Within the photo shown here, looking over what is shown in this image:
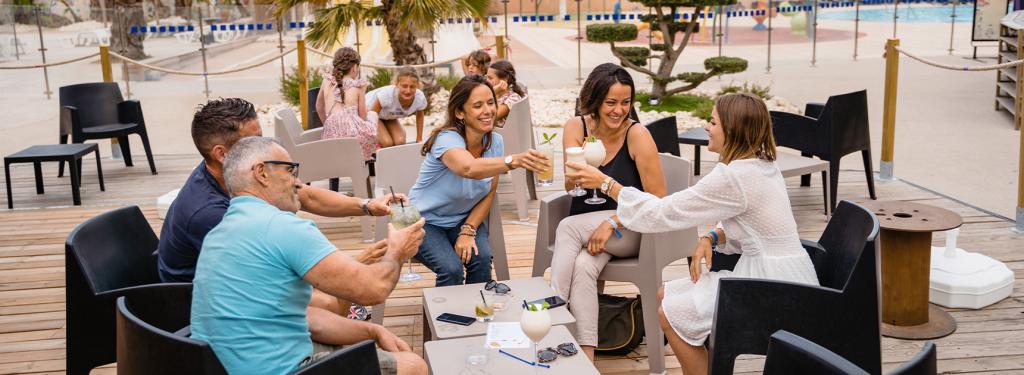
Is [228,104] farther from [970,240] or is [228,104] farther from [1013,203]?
[1013,203]

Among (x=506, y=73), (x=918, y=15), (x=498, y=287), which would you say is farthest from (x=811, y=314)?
(x=918, y=15)

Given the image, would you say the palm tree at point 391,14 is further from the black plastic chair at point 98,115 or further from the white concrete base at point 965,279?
the white concrete base at point 965,279

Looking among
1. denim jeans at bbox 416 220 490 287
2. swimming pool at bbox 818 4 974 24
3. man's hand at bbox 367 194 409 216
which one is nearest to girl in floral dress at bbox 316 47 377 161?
denim jeans at bbox 416 220 490 287

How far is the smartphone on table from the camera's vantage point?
3.23 m

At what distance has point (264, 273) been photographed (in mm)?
2465

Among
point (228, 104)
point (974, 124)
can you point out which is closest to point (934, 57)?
point (974, 124)

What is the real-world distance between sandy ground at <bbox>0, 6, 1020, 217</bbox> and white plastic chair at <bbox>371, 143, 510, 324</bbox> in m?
4.12

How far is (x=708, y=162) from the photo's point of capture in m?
8.02

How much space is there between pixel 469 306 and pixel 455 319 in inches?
6.4

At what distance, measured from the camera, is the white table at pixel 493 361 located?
9.40 feet

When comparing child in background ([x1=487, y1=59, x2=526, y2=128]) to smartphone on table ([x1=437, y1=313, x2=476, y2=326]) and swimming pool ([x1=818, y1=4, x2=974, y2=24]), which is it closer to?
smartphone on table ([x1=437, y1=313, x2=476, y2=326])

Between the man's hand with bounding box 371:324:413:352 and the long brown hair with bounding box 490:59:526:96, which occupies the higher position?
the long brown hair with bounding box 490:59:526:96

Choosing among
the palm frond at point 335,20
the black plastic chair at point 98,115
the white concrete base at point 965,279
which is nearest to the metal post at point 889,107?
the white concrete base at point 965,279

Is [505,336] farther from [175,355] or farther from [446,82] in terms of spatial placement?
[446,82]
